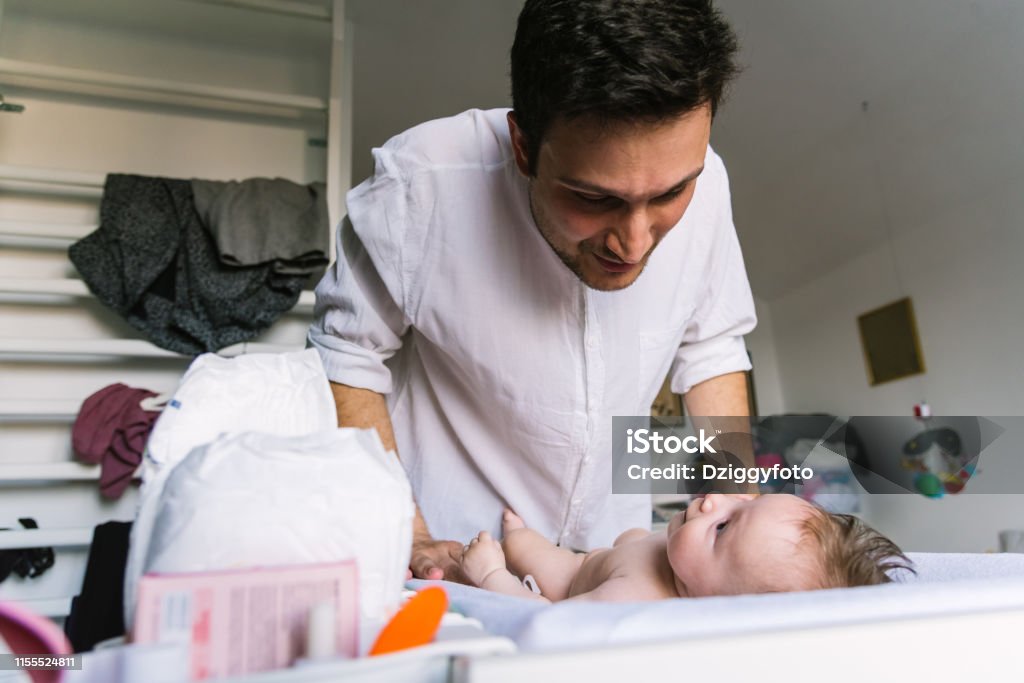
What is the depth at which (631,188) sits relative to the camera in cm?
76

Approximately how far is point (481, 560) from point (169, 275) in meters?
1.26

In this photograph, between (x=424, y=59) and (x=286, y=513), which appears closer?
(x=286, y=513)

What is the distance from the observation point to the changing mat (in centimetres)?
36

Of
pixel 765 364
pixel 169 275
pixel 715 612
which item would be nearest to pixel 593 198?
pixel 715 612

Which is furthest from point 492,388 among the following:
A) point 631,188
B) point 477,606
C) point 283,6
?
point 283,6

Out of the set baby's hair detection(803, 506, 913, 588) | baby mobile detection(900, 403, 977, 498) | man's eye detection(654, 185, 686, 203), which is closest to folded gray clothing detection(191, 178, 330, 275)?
man's eye detection(654, 185, 686, 203)

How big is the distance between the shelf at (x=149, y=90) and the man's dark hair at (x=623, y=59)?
4.34 feet

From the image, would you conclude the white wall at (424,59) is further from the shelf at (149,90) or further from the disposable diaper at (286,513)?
the disposable diaper at (286,513)

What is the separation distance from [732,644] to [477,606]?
7.8 inches

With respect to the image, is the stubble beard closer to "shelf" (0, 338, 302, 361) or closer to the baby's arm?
the baby's arm

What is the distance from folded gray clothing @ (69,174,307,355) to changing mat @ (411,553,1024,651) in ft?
4.53

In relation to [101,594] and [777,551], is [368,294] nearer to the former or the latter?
[777,551]

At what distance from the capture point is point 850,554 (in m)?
0.72

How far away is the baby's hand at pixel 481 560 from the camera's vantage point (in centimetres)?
79
